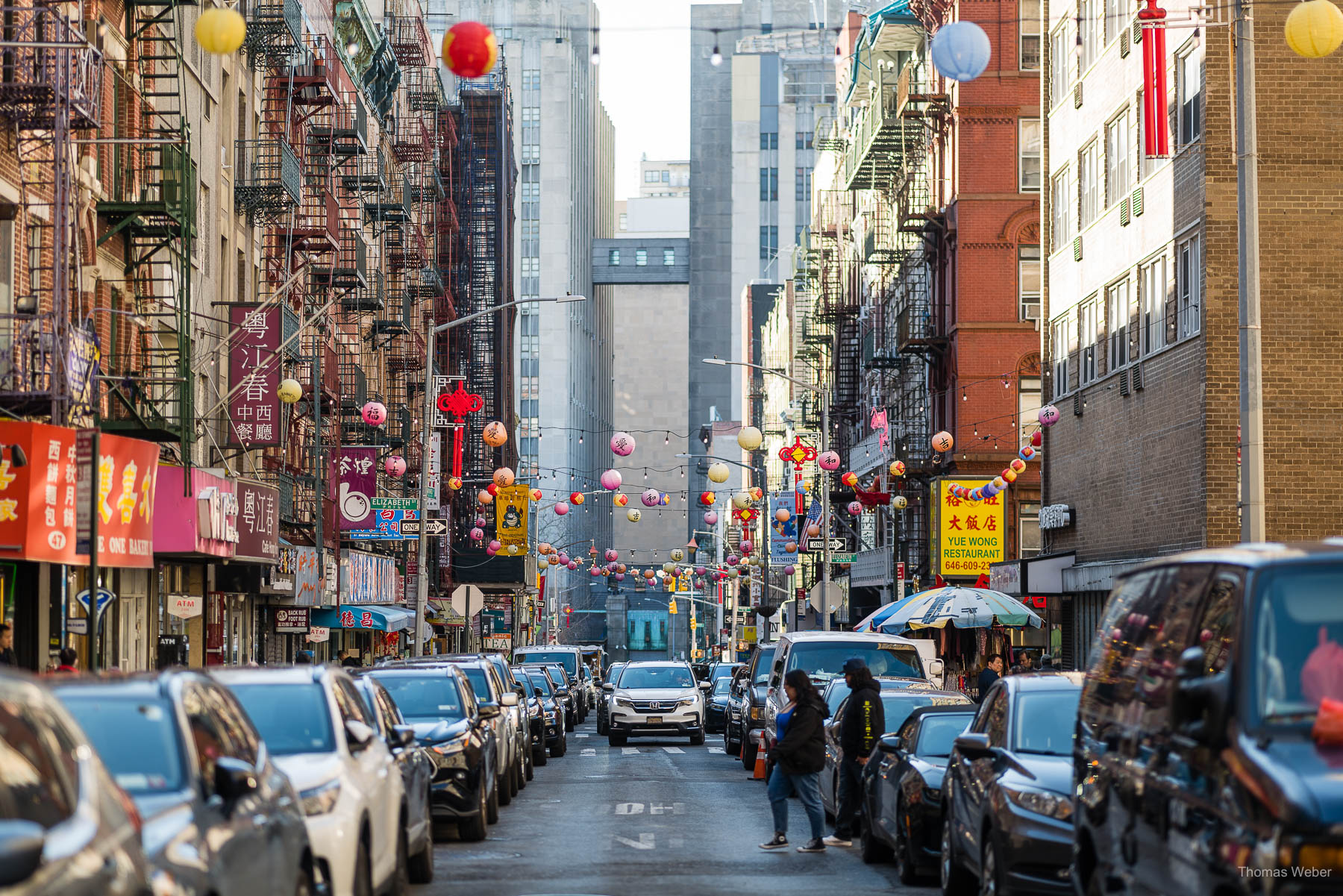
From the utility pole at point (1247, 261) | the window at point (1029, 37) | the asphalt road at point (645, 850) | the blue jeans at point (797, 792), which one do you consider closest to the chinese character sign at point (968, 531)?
the window at point (1029, 37)

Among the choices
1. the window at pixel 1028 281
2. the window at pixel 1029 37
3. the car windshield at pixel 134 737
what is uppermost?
the window at pixel 1029 37

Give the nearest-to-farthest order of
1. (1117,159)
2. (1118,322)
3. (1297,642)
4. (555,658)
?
(1297,642) < (1117,159) < (1118,322) < (555,658)

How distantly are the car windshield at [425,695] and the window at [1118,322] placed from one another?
19.9 metres

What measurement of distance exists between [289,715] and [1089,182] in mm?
30793

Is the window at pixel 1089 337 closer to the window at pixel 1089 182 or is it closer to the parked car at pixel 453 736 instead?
the window at pixel 1089 182

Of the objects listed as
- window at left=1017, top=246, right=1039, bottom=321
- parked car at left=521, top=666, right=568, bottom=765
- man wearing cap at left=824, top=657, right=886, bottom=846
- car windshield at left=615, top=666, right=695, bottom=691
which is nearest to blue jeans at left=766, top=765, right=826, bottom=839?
man wearing cap at left=824, top=657, right=886, bottom=846

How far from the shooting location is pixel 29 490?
20062 mm

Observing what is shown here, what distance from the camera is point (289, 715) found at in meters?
12.2

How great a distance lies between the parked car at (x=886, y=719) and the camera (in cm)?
1988

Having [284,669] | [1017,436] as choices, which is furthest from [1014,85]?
[284,669]

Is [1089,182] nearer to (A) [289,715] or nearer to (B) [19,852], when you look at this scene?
(A) [289,715]

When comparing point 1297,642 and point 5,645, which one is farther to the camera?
point 5,645

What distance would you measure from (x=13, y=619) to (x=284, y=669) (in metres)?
13.2

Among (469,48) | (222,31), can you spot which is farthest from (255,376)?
(469,48)
